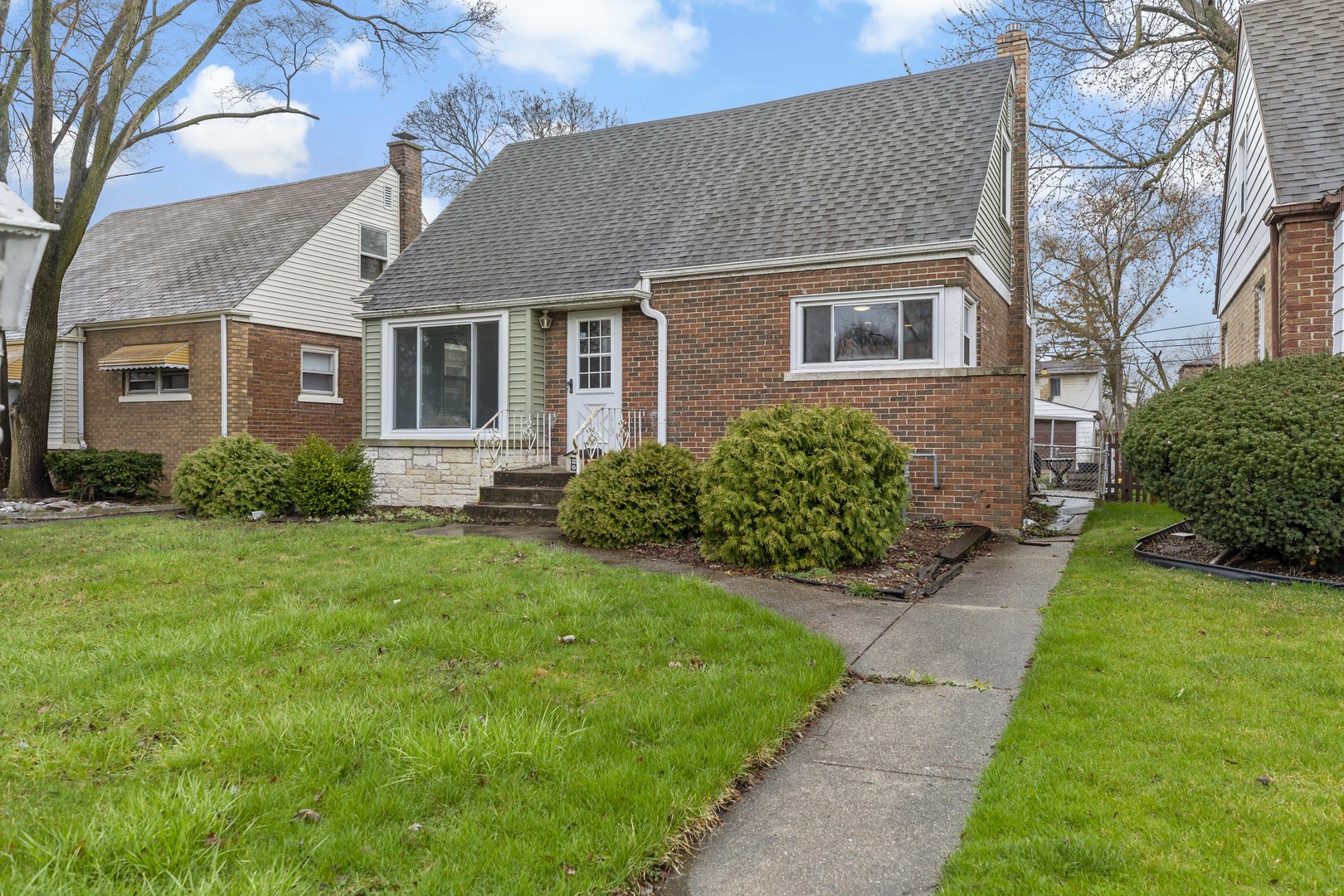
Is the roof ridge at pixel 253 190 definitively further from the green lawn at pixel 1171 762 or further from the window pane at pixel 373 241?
the green lawn at pixel 1171 762

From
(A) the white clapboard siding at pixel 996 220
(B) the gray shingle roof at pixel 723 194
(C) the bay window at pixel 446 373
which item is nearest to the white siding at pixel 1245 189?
(A) the white clapboard siding at pixel 996 220

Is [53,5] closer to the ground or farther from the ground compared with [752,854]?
farther from the ground

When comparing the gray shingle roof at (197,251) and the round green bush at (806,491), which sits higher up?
the gray shingle roof at (197,251)

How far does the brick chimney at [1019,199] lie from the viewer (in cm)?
1350

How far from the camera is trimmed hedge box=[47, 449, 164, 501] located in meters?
15.3

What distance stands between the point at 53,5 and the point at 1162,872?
20.4 meters

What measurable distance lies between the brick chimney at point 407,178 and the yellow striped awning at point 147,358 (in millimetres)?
5418

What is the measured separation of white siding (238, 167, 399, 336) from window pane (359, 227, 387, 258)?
110 millimetres

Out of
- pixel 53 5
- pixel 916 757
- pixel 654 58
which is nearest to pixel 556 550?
pixel 916 757

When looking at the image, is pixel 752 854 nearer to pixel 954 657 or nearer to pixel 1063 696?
pixel 1063 696

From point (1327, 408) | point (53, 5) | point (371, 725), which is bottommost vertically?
point (371, 725)

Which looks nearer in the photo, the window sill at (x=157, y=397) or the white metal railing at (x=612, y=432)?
the white metal railing at (x=612, y=432)

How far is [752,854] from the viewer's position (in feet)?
9.34

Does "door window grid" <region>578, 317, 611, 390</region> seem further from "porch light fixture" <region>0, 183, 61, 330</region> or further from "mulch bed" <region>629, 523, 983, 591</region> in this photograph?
"porch light fixture" <region>0, 183, 61, 330</region>
